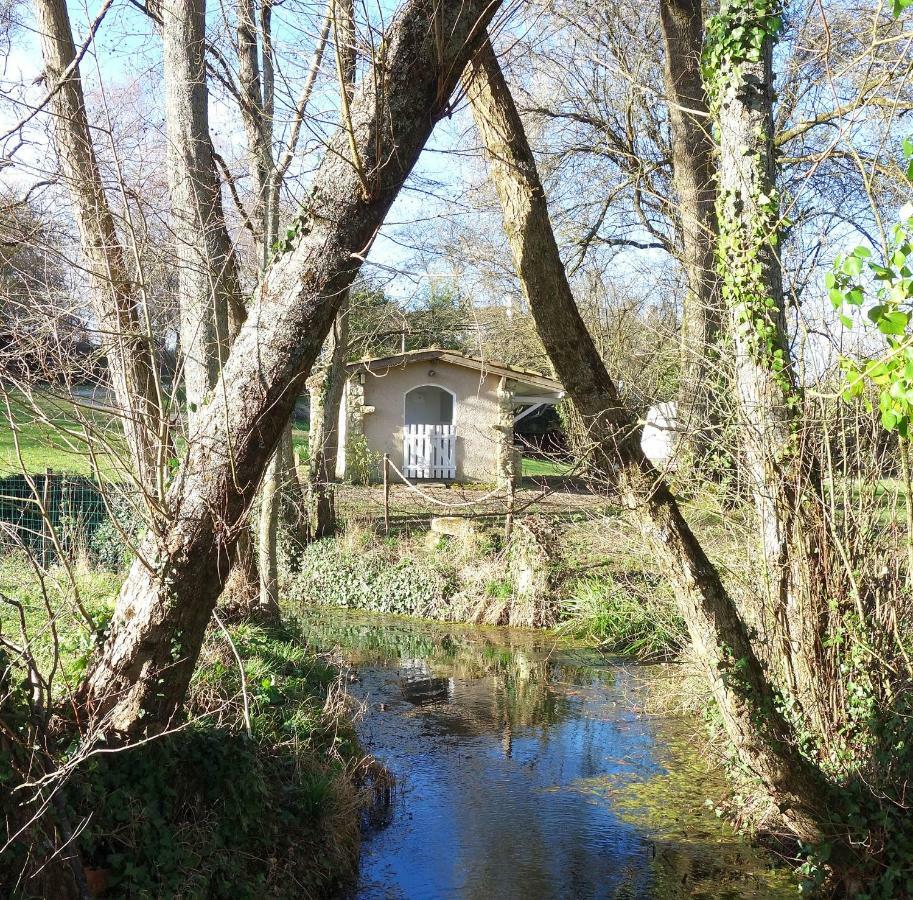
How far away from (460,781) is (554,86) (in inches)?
462

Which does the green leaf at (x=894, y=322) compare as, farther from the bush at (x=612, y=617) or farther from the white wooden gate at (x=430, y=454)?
the white wooden gate at (x=430, y=454)

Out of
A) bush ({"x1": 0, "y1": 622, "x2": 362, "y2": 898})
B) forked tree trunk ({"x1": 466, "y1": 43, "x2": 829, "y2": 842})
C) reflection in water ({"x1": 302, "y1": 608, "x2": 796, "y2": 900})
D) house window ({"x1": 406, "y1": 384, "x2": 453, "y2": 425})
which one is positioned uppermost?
house window ({"x1": 406, "y1": 384, "x2": 453, "y2": 425})

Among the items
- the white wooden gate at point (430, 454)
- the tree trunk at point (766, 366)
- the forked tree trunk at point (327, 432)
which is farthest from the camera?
the white wooden gate at point (430, 454)

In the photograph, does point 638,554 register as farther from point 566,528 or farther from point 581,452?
point 566,528

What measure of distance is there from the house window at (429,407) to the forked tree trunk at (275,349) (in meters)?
22.4

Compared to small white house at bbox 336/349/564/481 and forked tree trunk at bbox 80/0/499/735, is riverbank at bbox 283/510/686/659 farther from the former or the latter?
forked tree trunk at bbox 80/0/499/735

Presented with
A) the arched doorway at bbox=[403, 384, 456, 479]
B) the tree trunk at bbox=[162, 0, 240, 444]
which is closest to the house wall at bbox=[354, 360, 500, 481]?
the arched doorway at bbox=[403, 384, 456, 479]

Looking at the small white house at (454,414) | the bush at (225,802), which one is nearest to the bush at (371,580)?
the small white house at (454,414)

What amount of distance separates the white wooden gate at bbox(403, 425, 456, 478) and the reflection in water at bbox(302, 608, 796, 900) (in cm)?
1045

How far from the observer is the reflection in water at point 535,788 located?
266 inches

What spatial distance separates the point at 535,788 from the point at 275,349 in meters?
5.20

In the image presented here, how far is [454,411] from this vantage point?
2356 centimetres

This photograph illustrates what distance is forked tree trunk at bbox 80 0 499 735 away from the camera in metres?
5.05

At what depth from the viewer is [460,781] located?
8516 mm
